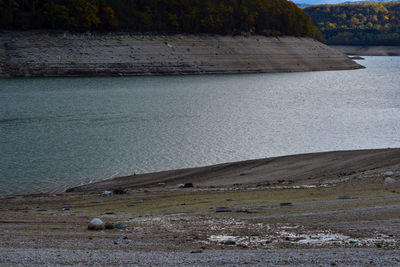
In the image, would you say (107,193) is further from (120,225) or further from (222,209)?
(120,225)

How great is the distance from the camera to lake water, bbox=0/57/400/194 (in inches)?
650

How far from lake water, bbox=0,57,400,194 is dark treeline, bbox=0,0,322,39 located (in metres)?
18.1

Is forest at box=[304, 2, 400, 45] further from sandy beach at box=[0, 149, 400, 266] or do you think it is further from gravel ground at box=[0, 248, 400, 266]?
gravel ground at box=[0, 248, 400, 266]

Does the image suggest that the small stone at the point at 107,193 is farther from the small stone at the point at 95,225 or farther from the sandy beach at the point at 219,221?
the small stone at the point at 95,225

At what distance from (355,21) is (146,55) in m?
138

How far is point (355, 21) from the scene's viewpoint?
597 feet

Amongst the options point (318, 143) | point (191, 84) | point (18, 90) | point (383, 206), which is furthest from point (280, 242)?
point (191, 84)

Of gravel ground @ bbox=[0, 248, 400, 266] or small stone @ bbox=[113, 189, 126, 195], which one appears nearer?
gravel ground @ bbox=[0, 248, 400, 266]

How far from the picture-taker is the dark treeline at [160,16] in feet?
202

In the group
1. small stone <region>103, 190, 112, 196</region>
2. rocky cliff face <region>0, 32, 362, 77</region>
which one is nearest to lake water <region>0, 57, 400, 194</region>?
small stone <region>103, 190, 112, 196</region>

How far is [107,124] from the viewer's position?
24703mm

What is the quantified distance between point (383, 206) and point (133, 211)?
4.39m

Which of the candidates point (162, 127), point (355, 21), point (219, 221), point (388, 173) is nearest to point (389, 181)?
→ point (388, 173)

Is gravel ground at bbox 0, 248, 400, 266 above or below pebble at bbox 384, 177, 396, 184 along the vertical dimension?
above
